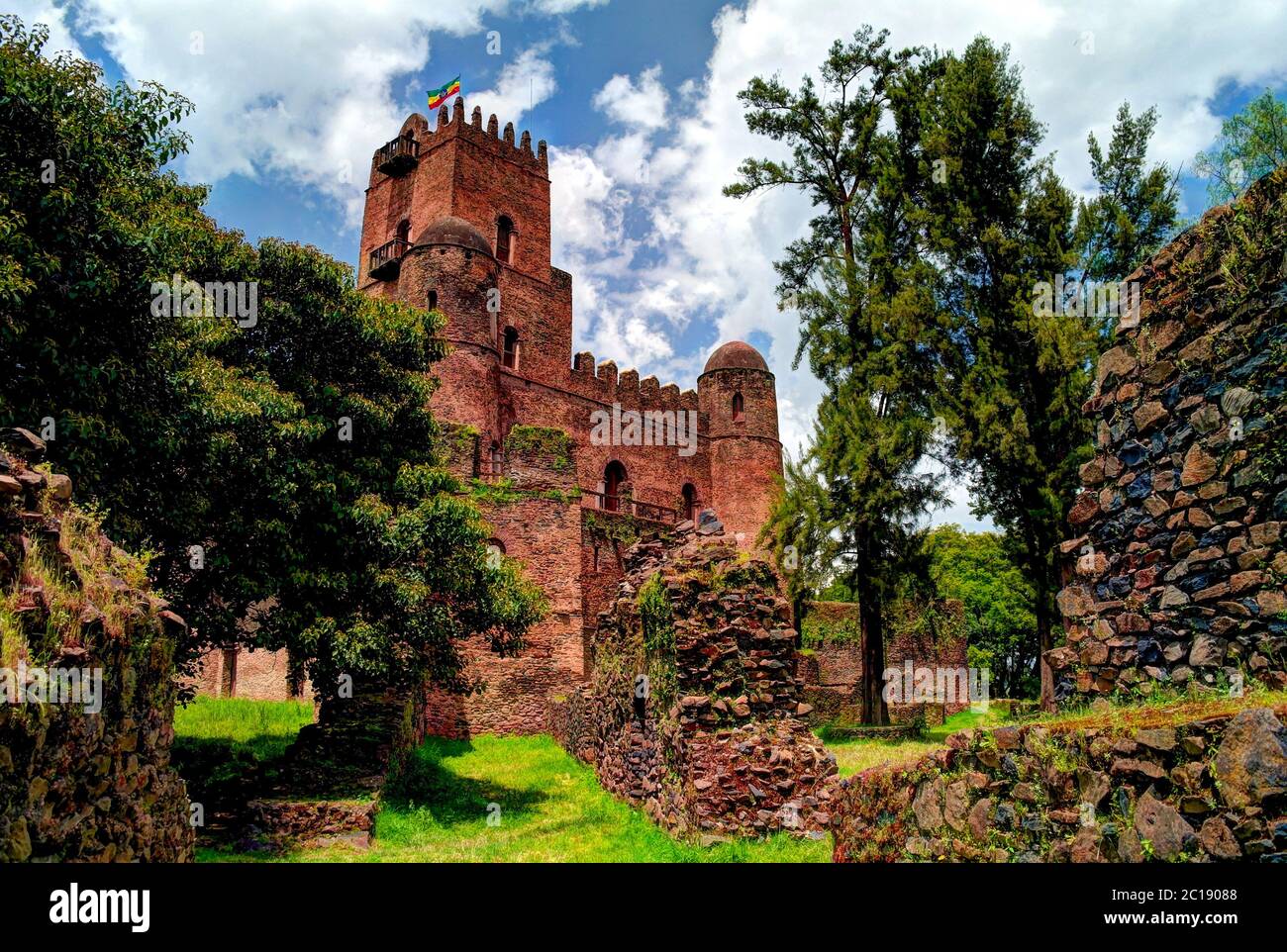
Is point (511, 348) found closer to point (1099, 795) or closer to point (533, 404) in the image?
point (533, 404)

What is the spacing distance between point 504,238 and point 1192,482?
37.3 meters

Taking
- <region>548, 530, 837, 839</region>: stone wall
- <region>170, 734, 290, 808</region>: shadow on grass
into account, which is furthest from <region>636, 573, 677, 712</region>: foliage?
<region>170, 734, 290, 808</region>: shadow on grass

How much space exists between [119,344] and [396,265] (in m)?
28.1

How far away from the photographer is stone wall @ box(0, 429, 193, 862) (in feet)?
11.7

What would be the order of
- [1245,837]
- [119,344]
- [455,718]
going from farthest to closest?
[455,718] < [119,344] < [1245,837]

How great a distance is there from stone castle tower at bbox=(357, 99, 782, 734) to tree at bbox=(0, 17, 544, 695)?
28.1 ft

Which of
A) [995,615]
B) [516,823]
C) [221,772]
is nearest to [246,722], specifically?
[221,772]

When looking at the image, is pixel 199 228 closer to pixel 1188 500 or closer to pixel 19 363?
pixel 19 363

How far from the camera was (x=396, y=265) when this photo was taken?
36.8 metres

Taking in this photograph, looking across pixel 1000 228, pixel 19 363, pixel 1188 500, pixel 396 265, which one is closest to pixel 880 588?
pixel 1000 228

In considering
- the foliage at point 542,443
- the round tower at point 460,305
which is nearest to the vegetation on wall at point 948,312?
the foliage at point 542,443

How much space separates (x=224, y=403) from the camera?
11.8 meters

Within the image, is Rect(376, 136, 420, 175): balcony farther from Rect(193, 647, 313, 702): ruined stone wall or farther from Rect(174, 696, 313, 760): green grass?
Rect(174, 696, 313, 760): green grass

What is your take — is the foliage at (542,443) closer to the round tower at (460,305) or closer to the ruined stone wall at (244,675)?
the round tower at (460,305)
